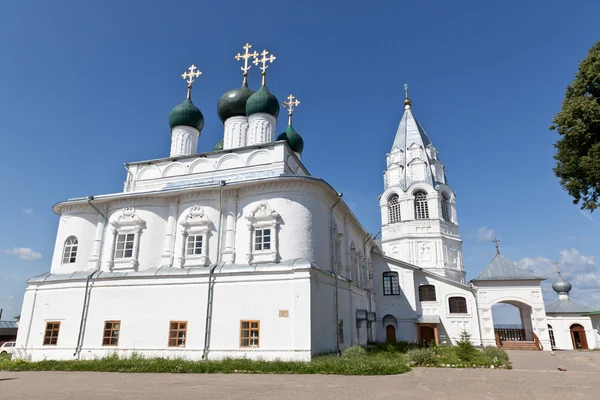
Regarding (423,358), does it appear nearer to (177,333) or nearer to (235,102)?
(177,333)

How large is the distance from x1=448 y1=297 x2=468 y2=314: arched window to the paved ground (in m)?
13.2

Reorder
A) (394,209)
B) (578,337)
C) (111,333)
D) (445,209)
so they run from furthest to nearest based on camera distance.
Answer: (394,209), (445,209), (578,337), (111,333)

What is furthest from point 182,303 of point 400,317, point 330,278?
point 400,317

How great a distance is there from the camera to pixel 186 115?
20656mm

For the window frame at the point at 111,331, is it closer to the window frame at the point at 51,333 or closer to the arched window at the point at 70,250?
the window frame at the point at 51,333

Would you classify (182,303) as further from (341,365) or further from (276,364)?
(341,365)

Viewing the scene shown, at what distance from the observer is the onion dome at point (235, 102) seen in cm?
2042

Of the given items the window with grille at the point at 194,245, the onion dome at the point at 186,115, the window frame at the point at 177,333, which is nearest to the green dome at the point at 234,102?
the onion dome at the point at 186,115

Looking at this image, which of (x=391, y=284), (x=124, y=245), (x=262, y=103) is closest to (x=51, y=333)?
(x=124, y=245)

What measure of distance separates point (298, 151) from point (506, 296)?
15.5m

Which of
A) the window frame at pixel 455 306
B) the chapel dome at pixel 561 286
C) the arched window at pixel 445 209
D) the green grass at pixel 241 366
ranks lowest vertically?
the green grass at pixel 241 366

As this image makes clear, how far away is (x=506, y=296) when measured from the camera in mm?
24531

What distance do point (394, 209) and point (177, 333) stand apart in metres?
23.5

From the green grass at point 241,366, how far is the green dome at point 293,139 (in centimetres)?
1386
